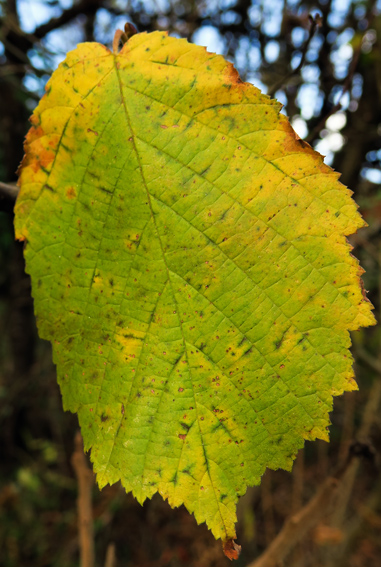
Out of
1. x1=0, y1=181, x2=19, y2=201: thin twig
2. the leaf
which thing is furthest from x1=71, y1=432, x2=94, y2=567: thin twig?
x1=0, y1=181, x2=19, y2=201: thin twig

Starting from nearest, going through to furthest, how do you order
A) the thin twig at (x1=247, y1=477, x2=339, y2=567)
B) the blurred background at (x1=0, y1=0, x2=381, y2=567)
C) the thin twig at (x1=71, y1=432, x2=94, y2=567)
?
the thin twig at (x1=71, y1=432, x2=94, y2=567)
the thin twig at (x1=247, y1=477, x2=339, y2=567)
the blurred background at (x1=0, y1=0, x2=381, y2=567)

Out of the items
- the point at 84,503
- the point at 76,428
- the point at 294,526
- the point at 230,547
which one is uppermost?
the point at 230,547

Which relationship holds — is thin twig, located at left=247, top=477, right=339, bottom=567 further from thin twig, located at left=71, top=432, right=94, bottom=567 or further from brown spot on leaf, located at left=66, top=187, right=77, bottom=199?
brown spot on leaf, located at left=66, top=187, right=77, bottom=199

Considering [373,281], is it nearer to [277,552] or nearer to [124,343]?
[277,552]

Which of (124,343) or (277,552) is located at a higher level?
(124,343)

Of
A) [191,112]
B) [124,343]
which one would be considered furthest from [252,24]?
[124,343]

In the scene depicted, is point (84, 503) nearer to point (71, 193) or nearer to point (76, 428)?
point (71, 193)

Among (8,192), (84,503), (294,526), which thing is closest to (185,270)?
(8,192)

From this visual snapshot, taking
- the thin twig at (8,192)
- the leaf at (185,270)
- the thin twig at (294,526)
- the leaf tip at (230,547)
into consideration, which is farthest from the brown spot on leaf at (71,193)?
the thin twig at (294,526)
